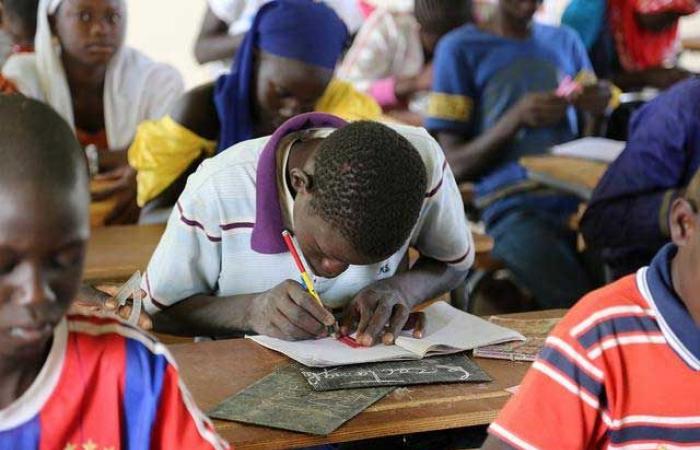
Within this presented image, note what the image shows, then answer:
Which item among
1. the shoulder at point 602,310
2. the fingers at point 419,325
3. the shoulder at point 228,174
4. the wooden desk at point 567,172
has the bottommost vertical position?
the wooden desk at point 567,172

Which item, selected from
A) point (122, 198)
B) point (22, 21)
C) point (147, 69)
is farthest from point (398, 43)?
point (122, 198)

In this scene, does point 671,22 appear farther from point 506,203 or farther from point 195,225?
point 195,225

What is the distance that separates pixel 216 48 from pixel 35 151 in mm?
3576

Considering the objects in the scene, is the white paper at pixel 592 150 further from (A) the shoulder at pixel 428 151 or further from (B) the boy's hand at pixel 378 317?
(B) the boy's hand at pixel 378 317

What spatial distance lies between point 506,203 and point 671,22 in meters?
1.74

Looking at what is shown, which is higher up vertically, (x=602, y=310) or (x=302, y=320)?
(x=602, y=310)

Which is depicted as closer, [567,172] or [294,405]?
[294,405]

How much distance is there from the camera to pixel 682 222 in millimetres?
1395

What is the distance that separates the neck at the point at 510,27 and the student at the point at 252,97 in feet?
3.11

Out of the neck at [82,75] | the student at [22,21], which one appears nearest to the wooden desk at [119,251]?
the neck at [82,75]

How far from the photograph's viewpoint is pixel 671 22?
4777 millimetres

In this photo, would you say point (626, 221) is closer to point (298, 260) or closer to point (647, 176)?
point (647, 176)

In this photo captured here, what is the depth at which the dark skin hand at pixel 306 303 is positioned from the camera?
181 cm

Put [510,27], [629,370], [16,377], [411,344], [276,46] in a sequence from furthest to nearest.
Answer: [510,27]
[276,46]
[411,344]
[629,370]
[16,377]
